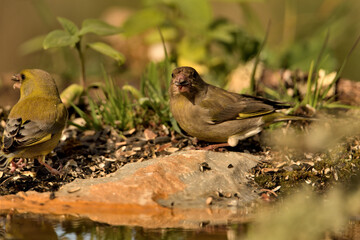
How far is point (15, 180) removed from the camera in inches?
183

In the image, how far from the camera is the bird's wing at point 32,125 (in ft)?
14.7

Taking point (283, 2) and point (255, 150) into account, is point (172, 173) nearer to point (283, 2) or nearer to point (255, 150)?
point (255, 150)

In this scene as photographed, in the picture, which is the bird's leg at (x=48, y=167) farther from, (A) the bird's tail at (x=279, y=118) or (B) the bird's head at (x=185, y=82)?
(A) the bird's tail at (x=279, y=118)

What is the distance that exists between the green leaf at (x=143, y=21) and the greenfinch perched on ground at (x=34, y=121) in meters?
2.23

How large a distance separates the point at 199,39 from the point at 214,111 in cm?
316

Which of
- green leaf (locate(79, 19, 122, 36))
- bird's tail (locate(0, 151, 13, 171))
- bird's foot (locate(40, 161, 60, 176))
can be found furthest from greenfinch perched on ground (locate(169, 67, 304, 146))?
bird's tail (locate(0, 151, 13, 171))

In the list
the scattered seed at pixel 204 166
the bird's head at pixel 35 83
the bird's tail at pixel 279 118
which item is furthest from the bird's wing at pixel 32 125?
the bird's tail at pixel 279 118

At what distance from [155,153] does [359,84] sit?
309 cm

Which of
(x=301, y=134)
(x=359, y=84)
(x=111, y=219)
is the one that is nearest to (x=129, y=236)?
(x=111, y=219)

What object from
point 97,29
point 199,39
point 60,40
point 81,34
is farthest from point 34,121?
point 199,39

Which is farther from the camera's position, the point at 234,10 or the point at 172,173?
the point at 234,10

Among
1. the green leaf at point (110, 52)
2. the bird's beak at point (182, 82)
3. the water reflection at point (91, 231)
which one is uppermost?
the green leaf at point (110, 52)

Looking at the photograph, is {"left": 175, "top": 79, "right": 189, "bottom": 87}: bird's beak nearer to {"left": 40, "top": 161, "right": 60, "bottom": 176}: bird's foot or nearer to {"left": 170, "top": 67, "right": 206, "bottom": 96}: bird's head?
{"left": 170, "top": 67, "right": 206, "bottom": 96}: bird's head

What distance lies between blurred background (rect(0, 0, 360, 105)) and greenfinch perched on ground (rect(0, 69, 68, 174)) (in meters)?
1.27
